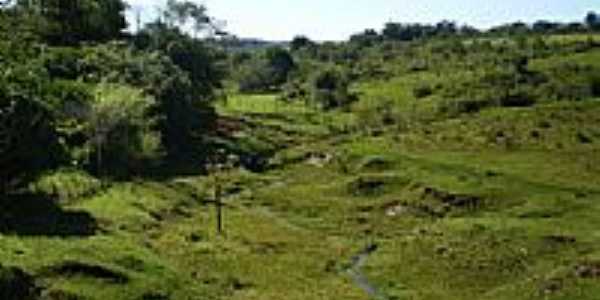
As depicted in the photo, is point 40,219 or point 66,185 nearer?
point 40,219

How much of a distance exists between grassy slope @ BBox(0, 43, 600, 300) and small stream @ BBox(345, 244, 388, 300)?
752mm

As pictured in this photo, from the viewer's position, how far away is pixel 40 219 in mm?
92625

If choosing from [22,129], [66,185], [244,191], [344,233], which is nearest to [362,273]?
[344,233]

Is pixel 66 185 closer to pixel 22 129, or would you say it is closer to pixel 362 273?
pixel 22 129

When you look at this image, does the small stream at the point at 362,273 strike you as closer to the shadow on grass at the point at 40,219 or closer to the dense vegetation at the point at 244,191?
the dense vegetation at the point at 244,191

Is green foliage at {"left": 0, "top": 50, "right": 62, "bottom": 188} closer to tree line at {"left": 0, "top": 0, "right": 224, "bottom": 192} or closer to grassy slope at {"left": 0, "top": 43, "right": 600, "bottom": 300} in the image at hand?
tree line at {"left": 0, "top": 0, "right": 224, "bottom": 192}

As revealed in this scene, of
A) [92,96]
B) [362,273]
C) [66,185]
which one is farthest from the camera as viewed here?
[92,96]

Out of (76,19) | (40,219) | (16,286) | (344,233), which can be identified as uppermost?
(76,19)

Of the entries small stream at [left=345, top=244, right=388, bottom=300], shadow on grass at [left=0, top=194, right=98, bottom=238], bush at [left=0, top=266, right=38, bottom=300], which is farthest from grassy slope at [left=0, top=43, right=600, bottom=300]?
bush at [left=0, top=266, right=38, bottom=300]

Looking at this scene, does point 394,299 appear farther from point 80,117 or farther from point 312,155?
point 312,155

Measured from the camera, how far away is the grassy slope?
80.9m

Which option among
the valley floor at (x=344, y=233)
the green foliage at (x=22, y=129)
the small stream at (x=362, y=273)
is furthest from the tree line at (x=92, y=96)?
the small stream at (x=362, y=273)

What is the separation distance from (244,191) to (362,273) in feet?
158

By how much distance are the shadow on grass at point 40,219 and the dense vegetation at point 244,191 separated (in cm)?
27
